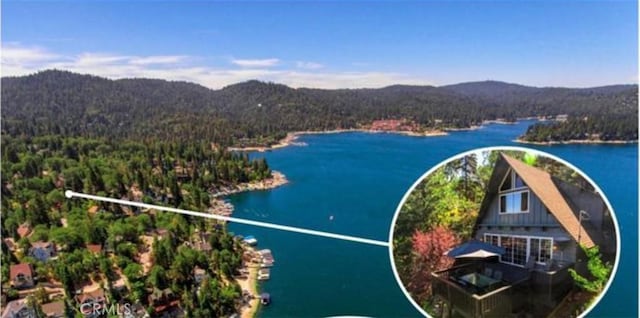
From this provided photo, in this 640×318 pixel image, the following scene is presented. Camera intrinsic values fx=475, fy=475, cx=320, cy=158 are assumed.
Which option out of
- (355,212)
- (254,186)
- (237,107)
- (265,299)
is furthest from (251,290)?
(237,107)

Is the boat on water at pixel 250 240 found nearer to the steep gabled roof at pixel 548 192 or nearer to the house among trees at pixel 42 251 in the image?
the house among trees at pixel 42 251

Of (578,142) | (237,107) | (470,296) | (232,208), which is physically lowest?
(232,208)

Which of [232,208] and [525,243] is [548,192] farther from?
[232,208]

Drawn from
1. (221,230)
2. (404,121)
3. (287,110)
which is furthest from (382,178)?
(287,110)

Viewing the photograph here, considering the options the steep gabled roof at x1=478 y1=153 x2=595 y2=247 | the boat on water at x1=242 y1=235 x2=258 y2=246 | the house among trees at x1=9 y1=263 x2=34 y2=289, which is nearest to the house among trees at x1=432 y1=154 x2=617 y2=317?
the steep gabled roof at x1=478 y1=153 x2=595 y2=247

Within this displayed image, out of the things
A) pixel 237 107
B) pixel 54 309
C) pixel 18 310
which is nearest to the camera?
pixel 54 309

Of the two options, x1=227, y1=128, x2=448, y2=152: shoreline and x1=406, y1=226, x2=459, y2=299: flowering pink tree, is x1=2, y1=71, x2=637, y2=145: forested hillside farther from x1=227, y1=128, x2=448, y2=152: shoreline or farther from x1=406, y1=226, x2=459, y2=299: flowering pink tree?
x1=406, y1=226, x2=459, y2=299: flowering pink tree
